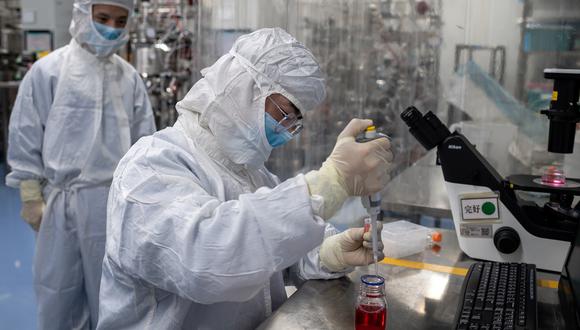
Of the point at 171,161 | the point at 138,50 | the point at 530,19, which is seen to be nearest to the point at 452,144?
the point at 171,161

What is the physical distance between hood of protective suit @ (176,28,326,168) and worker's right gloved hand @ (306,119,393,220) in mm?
190

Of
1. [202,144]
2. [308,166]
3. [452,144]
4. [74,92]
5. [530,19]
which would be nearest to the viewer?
[202,144]

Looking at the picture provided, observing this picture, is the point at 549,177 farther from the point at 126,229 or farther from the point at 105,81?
the point at 105,81

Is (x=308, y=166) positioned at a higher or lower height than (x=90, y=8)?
lower

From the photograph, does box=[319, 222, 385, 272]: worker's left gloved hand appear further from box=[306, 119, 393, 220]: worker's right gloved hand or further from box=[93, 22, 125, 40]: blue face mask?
box=[93, 22, 125, 40]: blue face mask

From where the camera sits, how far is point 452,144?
1453 mm

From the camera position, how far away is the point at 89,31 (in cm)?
218

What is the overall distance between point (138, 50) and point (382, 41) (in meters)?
2.74

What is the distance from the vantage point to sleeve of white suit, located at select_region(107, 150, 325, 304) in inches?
36.2

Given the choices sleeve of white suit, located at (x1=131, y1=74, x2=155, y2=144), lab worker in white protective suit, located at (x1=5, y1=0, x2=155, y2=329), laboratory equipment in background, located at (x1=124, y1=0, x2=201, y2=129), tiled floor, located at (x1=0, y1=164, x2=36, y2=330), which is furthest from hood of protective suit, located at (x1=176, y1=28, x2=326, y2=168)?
laboratory equipment in background, located at (x1=124, y1=0, x2=201, y2=129)

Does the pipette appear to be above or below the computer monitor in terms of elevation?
above

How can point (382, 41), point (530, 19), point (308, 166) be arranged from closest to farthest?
point (530, 19) → point (382, 41) → point (308, 166)

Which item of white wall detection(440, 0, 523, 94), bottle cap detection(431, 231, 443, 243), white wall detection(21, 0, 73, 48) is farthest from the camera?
white wall detection(21, 0, 73, 48)

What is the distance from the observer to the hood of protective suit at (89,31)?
85.7 inches
